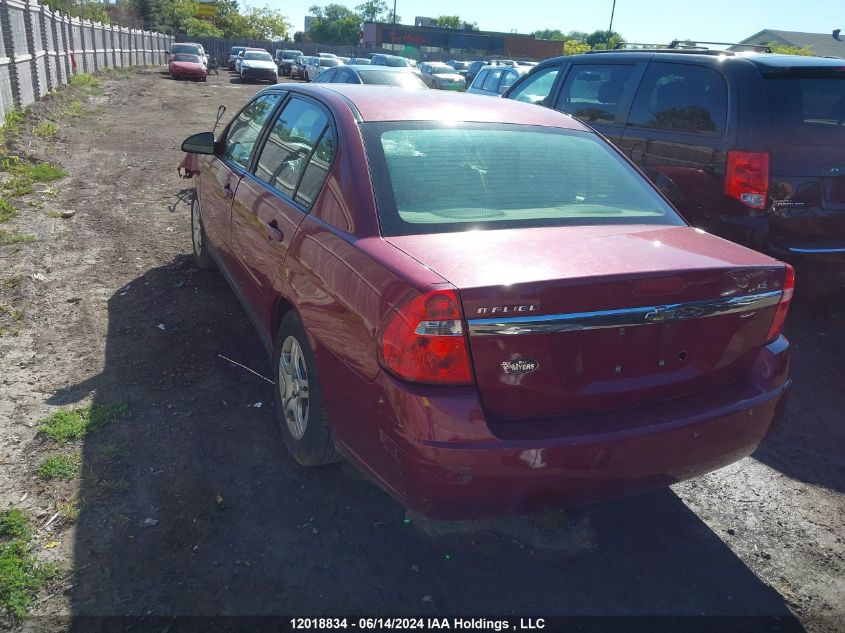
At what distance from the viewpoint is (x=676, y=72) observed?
5656mm

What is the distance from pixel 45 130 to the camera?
41.4 ft

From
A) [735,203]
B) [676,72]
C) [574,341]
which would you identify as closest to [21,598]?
[574,341]

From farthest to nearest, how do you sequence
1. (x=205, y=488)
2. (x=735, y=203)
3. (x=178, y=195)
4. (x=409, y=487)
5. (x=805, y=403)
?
(x=178, y=195), (x=735, y=203), (x=805, y=403), (x=205, y=488), (x=409, y=487)

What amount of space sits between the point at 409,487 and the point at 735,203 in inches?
142

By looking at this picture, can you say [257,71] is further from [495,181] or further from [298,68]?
[495,181]

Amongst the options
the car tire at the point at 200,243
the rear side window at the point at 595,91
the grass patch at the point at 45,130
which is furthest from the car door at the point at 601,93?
the grass patch at the point at 45,130

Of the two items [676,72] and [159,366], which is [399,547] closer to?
[159,366]

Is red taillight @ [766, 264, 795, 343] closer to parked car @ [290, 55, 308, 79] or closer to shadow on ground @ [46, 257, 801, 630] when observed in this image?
shadow on ground @ [46, 257, 801, 630]

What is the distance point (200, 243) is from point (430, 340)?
411cm

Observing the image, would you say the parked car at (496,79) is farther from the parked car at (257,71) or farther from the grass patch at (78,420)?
the parked car at (257,71)

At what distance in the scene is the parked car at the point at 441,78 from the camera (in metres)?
26.5

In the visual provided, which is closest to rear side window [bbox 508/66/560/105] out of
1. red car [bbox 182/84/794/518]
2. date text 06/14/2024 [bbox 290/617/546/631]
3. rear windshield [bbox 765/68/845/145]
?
rear windshield [bbox 765/68/845/145]

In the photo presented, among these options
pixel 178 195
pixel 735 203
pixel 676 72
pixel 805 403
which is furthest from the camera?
pixel 178 195

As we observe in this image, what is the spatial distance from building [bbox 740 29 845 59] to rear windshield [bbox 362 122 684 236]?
206 ft
